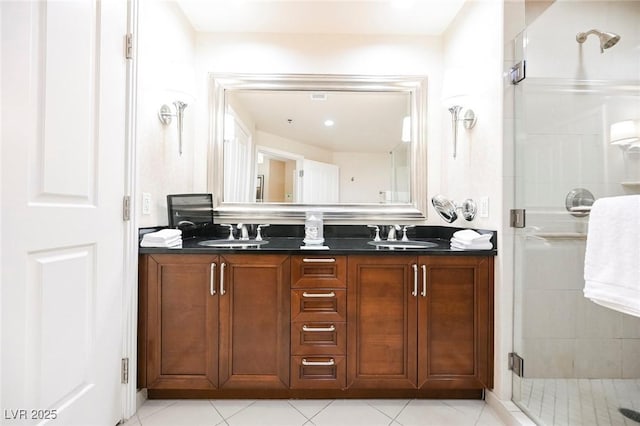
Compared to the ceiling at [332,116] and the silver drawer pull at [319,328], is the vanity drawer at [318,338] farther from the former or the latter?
the ceiling at [332,116]

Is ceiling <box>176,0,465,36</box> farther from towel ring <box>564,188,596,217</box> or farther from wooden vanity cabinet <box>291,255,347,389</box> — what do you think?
wooden vanity cabinet <box>291,255,347,389</box>

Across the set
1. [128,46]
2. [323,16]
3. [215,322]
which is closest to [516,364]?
[215,322]

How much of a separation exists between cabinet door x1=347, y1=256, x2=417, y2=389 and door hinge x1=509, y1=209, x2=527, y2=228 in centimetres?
57

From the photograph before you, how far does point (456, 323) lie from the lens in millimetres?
1716

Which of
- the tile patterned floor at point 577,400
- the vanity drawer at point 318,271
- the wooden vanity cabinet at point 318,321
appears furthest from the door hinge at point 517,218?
the vanity drawer at point 318,271

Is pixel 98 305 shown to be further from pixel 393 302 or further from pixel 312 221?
pixel 393 302

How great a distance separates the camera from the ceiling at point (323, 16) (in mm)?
2074

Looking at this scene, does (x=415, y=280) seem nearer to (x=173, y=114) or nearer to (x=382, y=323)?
(x=382, y=323)

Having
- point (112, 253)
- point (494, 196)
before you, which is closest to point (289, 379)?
point (112, 253)

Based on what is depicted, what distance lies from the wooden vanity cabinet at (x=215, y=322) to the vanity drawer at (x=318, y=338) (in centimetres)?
6

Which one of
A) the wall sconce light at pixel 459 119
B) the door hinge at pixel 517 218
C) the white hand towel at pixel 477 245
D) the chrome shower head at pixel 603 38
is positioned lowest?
the white hand towel at pixel 477 245

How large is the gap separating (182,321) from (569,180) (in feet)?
7.61

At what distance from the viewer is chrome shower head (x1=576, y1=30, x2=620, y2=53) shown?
1721 millimetres

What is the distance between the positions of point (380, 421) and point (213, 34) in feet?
9.36
